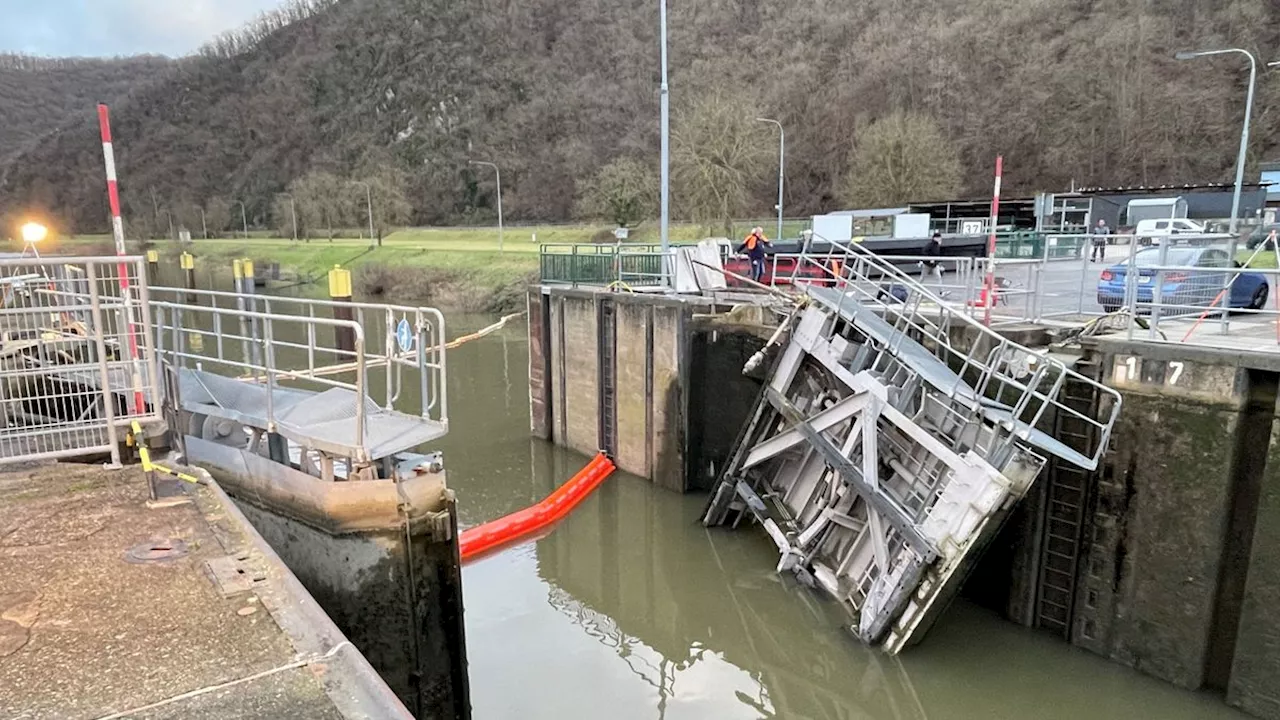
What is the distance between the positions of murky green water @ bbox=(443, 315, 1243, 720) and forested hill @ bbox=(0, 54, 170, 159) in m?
175

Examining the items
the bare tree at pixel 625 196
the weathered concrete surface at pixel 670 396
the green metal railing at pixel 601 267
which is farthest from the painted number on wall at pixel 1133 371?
the bare tree at pixel 625 196

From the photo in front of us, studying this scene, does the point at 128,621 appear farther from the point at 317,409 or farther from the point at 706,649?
the point at 706,649

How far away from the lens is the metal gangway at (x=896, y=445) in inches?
302

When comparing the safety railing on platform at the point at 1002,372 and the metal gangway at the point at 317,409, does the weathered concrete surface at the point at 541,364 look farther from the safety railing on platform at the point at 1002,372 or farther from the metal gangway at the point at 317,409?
the metal gangway at the point at 317,409

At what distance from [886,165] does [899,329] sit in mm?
45489

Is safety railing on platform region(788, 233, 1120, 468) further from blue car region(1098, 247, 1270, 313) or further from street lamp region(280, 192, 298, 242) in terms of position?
street lamp region(280, 192, 298, 242)

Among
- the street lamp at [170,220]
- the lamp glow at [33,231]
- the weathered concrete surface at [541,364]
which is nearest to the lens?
the lamp glow at [33,231]

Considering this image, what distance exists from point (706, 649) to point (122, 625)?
6836mm

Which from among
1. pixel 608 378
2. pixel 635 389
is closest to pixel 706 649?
pixel 635 389

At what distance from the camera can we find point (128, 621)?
3562mm

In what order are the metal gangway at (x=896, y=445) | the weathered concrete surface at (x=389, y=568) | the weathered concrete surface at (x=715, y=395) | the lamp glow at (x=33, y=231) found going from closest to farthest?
the weathered concrete surface at (x=389, y=568), the metal gangway at (x=896, y=445), the lamp glow at (x=33, y=231), the weathered concrete surface at (x=715, y=395)

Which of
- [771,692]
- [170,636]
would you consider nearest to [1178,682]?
[771,692]

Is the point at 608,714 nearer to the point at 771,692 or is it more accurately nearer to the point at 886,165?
the point at 771,692

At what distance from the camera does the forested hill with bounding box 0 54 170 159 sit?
506ft
